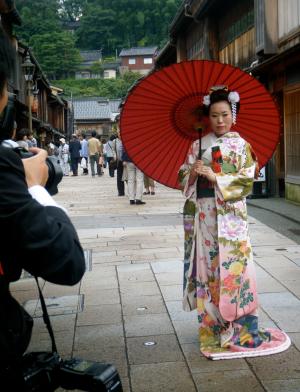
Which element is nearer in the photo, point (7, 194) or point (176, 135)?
point (7, 194)

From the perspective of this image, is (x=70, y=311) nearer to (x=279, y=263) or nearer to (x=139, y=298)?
(x=139, y=298)

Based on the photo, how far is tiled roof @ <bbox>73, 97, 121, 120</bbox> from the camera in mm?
70500

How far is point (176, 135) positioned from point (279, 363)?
1.84m

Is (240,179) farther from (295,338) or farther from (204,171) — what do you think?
(295,338)

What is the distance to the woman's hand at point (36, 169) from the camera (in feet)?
5.54

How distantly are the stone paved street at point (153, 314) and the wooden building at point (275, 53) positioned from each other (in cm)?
398

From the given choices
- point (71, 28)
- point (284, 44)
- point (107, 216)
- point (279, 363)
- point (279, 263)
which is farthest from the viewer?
point (71, 28)

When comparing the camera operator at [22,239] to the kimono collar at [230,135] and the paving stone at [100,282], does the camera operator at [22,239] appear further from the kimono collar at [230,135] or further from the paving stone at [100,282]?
the paving stone at [100,282]

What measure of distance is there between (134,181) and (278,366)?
31.4 feet

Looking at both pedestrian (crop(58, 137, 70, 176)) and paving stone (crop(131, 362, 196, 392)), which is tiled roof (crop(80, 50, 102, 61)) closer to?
pedestrian (crop(58, 137, 70, 176))

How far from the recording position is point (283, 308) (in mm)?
4969

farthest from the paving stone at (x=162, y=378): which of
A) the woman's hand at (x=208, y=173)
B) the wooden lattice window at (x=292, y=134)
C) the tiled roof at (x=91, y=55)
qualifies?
the tiled roof at (x=91, y=55)

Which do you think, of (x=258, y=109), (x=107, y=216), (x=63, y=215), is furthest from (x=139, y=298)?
(x=107, y=216)

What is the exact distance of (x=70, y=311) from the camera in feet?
16.8
